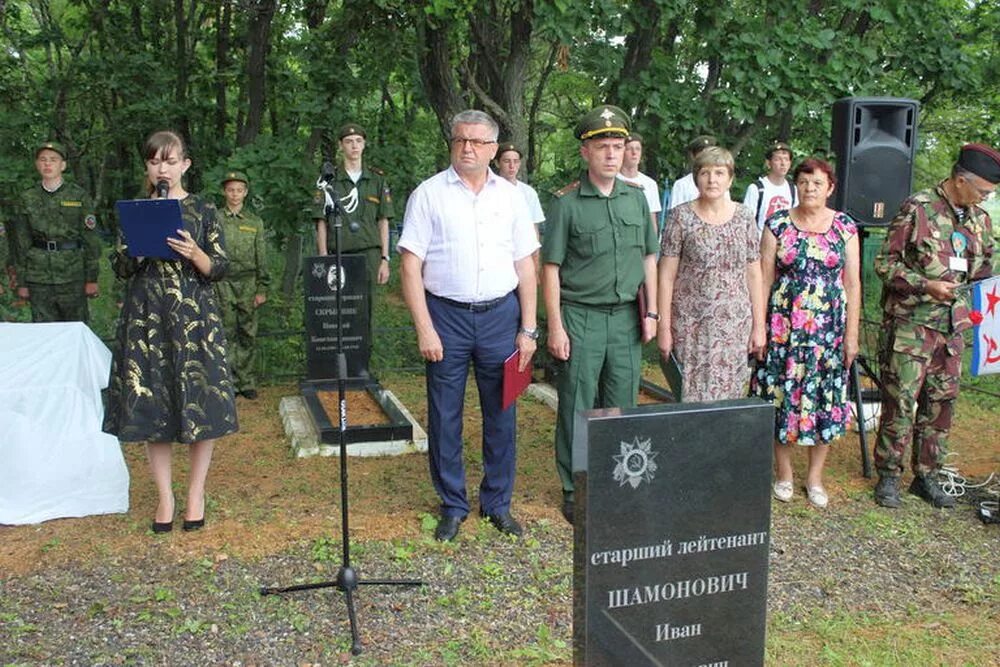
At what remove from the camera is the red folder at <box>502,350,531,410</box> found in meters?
4.41

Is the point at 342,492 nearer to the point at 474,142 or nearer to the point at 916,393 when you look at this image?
the point at 474,142

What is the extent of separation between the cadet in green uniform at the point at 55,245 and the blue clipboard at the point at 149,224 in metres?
2.95

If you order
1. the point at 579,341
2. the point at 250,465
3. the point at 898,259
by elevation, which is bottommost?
the point at 250,465

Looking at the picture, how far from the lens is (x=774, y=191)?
7566 millimetres

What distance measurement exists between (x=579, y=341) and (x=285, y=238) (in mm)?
4977

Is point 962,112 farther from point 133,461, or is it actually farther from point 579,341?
point 133,461

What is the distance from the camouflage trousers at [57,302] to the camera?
22.8 feet

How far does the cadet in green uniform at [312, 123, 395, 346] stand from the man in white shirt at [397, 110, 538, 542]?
3.17 m

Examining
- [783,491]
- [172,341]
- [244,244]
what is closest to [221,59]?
[244,244]

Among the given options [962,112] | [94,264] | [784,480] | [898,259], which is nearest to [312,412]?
[94,264]

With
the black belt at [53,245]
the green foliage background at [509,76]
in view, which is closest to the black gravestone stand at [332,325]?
the green foliage background at [509,76]

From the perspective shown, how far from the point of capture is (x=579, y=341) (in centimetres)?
470

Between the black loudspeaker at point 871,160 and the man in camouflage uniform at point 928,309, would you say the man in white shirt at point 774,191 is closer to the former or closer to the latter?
the black loudspeaker at point 871,160

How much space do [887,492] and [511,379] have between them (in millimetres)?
2405
